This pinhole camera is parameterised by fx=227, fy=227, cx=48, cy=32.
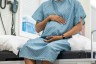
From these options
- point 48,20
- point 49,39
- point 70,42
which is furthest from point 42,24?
point 70,42

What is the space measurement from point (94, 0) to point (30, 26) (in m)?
1.35

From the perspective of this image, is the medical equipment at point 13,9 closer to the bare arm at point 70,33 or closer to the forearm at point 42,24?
the forearm at point 42,24

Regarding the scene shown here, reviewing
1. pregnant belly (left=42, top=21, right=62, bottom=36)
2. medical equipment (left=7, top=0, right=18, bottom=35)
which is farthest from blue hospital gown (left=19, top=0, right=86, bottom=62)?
medical equipment (left=7, top=0, right=18, bottom=35)

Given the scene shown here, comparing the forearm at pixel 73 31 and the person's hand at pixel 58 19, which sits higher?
the person's hand at pixel 58 19

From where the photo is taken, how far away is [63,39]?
195 centimetres

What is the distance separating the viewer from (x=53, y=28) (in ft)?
6.56

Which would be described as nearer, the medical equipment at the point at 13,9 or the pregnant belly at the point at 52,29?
the pregnant belly at the point at 52,29

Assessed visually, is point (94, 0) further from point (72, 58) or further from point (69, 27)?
point (72, 58)

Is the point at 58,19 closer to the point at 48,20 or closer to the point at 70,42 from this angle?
the point at 48,20

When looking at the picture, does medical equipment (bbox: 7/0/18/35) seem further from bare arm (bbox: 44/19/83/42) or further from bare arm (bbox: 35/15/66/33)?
bare arm (bbox: 44/19/83/42)

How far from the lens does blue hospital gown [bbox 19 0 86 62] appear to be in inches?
71.4

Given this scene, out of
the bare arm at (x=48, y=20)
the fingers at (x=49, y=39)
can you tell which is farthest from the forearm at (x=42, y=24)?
the fingers at (x=49, y=39)

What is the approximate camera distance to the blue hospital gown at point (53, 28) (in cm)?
181

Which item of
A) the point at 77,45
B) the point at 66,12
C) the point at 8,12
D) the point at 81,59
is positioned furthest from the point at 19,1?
the point at 81,59
